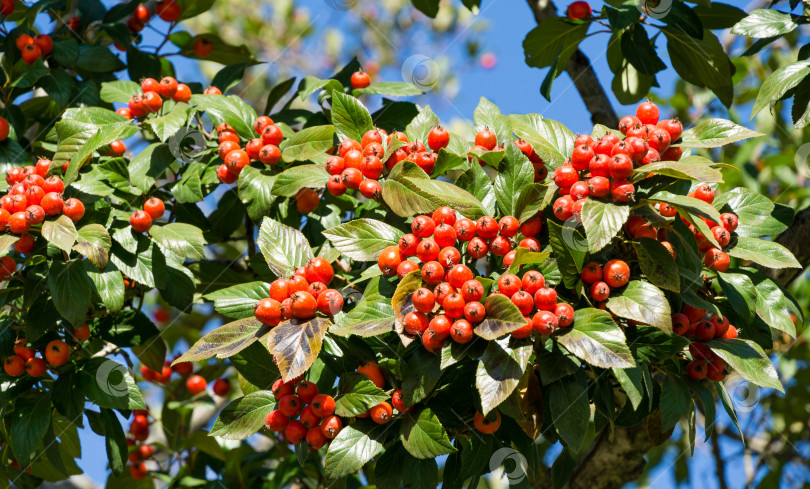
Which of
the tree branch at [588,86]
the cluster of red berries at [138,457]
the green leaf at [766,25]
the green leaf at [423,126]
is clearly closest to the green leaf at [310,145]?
the green leaf at [423,126]

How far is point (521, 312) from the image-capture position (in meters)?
1.67

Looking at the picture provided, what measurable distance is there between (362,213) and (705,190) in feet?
3.37

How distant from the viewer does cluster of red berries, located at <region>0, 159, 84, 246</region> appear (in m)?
2.12

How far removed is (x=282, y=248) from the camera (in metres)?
2.06

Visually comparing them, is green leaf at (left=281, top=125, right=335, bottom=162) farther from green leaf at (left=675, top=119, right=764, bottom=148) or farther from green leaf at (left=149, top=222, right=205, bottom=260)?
green leaf at (left=675, top=119, right=764, bottom=148)

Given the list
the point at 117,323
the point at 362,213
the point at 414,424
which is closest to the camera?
the point at 414,424

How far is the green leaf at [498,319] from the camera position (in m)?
1.60

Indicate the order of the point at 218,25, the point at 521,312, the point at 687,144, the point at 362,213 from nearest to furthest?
the point at 521,312 → the point at 687,144 → the point at 362,213 → the point at 218,25

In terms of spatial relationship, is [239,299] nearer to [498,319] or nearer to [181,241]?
Answer: [181,241]

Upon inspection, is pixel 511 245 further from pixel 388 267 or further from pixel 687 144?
pixel 687 144

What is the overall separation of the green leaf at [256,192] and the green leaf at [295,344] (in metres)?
0.60

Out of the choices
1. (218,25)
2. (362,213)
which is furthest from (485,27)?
(362,213)

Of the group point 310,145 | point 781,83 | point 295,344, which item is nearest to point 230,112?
point 310,145

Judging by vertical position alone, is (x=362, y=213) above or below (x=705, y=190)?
above
